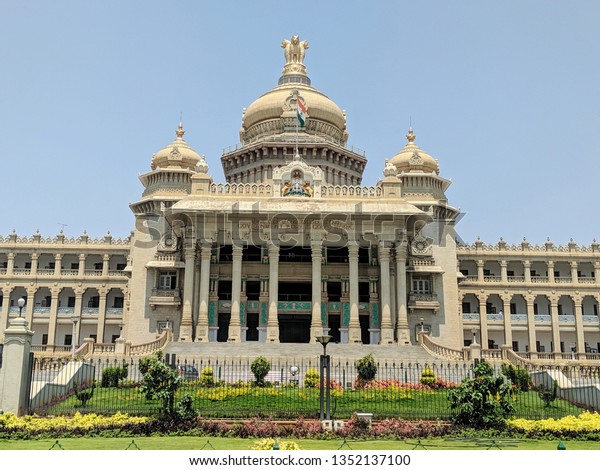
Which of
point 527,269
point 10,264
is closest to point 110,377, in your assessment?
point 10,264

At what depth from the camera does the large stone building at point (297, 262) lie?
4512 centimetres

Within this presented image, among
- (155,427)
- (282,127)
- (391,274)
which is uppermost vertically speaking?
(282,127)

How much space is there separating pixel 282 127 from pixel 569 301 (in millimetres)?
32681

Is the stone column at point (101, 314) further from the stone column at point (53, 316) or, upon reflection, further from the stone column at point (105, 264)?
the stone column at point (53, 316)

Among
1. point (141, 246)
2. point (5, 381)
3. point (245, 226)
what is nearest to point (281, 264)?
point (245, 226)

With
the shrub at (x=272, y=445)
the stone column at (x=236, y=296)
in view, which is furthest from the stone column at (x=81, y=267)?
the shrub at (x=272, y=445)

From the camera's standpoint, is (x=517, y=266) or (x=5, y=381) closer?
(x=5, y=381)

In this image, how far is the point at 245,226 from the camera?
45.3 m

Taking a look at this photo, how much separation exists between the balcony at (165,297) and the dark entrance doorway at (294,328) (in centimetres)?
860

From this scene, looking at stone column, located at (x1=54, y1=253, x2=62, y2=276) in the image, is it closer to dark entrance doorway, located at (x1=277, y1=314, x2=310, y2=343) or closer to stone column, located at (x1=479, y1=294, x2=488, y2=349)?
dark entrance doorway, located at (x1=277, y1=314, x2=310, y2=343)

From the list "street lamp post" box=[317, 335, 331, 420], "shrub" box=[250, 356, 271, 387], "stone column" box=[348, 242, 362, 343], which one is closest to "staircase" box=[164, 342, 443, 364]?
"stone column" box=[348, 242, 362, 343]

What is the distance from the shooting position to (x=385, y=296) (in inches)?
1764

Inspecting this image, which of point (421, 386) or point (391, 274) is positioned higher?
point (391, 274)

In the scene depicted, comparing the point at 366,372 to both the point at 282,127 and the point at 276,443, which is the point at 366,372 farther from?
the point at 282,127
